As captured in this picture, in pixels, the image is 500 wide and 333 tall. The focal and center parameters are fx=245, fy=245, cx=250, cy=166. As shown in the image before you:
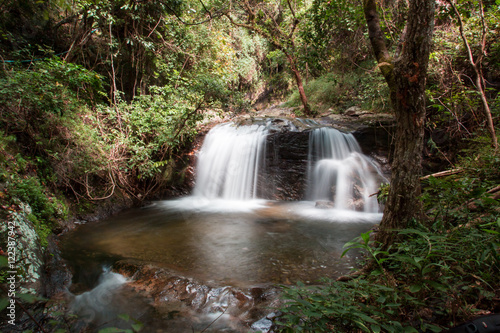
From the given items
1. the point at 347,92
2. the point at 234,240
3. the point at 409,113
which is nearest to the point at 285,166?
the point at 234,240

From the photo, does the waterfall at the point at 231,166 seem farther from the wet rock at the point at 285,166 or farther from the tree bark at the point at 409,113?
the tree bark at the point at 409,113

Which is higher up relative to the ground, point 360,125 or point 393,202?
point 360,125

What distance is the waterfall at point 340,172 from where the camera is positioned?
7.02 metres

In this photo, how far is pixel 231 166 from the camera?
29.1ft

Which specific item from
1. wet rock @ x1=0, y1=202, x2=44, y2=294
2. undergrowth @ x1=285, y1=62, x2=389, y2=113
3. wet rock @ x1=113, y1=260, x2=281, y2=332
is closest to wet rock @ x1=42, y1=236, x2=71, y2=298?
wet rock @ x1=0, y1=202, x2=44, y2=294

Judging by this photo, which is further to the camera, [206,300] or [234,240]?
[234,240]

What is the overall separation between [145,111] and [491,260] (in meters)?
7.89

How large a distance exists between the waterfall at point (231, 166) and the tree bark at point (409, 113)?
603 centimetres

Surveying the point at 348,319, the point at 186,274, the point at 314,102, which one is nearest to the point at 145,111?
the point at 186,274

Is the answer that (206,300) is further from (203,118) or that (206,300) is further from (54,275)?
(203,118)

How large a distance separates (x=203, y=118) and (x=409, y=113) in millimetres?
6198

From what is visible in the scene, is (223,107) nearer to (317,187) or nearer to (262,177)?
(262,177)

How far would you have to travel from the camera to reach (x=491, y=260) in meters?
1.71

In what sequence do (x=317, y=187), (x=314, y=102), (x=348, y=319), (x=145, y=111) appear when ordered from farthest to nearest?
(x=314, y=102)
(x=317, y=187)
(x=145, y=111)
(x=348, y=319)
